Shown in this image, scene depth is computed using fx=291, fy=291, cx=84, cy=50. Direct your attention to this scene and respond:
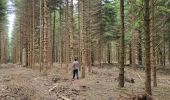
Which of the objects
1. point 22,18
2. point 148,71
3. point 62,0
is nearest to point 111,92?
point 148,71

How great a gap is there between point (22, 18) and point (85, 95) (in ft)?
90.1

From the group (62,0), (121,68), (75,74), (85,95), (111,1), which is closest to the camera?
(85,95)

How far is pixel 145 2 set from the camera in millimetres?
11711

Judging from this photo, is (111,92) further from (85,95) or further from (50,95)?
(50,95)

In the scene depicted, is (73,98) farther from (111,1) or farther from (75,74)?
(111,1)

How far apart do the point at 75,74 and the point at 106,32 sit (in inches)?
865

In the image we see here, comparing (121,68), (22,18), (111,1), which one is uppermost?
(111,1)

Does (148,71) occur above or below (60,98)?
above

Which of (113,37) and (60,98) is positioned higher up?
(113,37)

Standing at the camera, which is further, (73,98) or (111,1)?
(111,1)

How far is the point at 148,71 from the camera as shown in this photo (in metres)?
11.8

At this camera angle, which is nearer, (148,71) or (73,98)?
(148,71)

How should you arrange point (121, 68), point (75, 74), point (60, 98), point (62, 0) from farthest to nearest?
point (62, 0)
point (75, 74)
point (121, 68)
point (60, 98)

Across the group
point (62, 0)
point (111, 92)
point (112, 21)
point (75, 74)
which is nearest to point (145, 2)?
point (111, 92)
